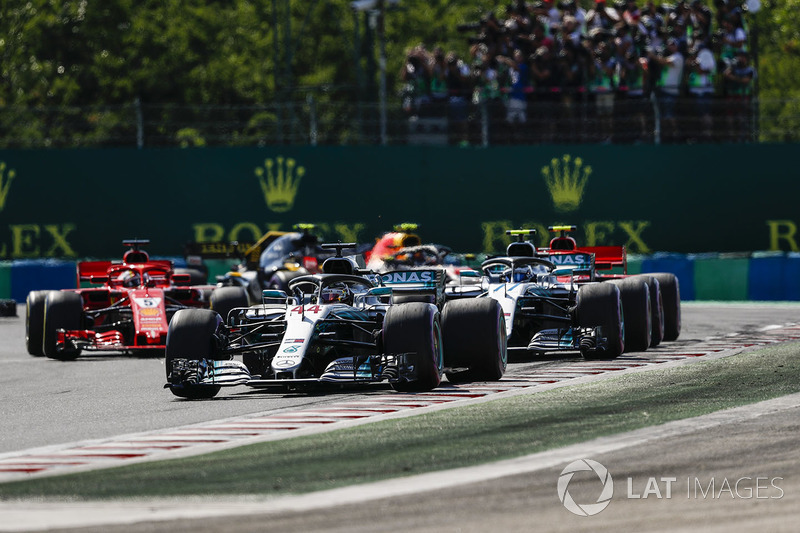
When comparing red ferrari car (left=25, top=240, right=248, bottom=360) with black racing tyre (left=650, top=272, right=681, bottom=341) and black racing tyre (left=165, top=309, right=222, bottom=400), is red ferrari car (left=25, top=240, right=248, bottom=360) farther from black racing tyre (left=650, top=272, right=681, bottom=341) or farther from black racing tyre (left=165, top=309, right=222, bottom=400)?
black racing tyre (left=650, top=272, right=681, bottom=341)

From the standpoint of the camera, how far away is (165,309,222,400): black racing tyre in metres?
11.8

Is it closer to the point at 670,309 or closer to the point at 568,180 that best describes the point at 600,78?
the point at 568,180

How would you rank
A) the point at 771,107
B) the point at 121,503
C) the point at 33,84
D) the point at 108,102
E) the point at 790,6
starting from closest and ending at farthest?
the point at 121,503 → the point at 771,107 → the point at 790,6 → the point at 33,84 → the point at 108,102

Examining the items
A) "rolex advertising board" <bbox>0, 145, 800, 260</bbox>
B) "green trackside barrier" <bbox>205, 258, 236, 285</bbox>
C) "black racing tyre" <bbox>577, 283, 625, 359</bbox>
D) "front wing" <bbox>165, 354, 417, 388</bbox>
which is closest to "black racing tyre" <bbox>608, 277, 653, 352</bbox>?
"black racing tyre" <bbox>577, 283, 625, 359</bbox>

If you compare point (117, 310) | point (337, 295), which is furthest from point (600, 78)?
point (337, 295)

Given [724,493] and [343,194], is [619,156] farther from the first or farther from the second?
[724,493]

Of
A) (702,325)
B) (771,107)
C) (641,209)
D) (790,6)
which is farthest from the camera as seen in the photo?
(790,6)

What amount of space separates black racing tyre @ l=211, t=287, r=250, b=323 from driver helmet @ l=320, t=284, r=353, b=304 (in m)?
4.50

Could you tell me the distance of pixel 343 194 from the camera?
26.2m

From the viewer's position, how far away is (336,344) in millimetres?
11930

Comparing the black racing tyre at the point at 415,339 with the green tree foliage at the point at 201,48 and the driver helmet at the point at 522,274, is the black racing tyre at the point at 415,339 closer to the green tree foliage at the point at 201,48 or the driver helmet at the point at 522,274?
the driver helmet at the point at 522,274

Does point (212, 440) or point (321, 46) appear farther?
point (321, 46)

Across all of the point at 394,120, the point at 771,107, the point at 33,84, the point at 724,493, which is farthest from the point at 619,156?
the point at 33,84

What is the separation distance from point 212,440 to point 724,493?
3.57 metres
